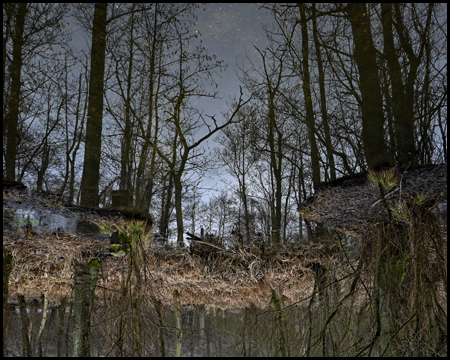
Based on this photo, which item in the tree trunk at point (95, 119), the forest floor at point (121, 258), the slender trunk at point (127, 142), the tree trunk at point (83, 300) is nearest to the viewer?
the forest floor at point (121, 258)

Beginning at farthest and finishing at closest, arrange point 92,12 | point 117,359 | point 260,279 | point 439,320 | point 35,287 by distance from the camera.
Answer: point 35,287
point 92,12
point 260,279
point 439,320
point 117,359

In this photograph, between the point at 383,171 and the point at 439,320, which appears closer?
the point at 383,171

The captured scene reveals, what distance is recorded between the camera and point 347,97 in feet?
30.5

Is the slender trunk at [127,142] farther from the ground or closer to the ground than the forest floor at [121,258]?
farther from the ground

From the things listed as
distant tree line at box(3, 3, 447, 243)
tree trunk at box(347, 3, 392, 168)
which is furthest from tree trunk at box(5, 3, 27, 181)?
tree trunk at box(347, 3, 392, 168)

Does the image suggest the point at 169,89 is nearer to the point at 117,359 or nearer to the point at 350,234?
the point at 350,234

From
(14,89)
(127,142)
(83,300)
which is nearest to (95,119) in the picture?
(14,89)

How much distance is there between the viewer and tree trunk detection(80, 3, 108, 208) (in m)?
5.78

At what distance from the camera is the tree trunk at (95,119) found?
5.78 m

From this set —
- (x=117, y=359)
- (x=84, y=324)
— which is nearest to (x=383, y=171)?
(x=117, y=359)

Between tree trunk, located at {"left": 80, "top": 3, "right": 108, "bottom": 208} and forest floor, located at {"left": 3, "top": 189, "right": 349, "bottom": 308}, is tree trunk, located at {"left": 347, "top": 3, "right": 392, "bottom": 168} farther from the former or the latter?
tree trunk, located at {"left": 80, "top": 3, "right": 108, "bottom": 208}

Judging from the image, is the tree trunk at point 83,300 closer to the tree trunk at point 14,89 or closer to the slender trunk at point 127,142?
the tree trunk at point 14,89

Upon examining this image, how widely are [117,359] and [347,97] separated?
880cm

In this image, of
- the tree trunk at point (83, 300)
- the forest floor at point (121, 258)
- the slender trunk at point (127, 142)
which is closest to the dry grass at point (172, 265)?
the forest floor at point (121, 258)
